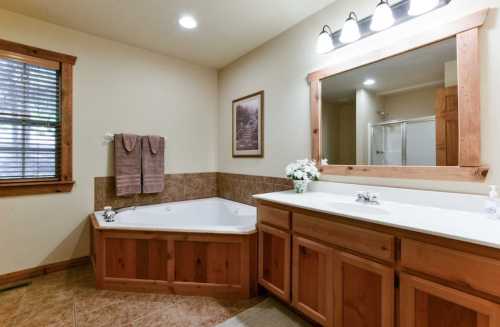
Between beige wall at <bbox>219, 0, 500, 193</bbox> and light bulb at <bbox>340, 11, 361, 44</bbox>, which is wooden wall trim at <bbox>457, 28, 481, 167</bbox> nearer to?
beige wall at <bbox>219, 0, 500, 193</bbox>

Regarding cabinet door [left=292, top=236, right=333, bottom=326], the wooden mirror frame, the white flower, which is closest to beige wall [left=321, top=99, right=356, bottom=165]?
the white flower

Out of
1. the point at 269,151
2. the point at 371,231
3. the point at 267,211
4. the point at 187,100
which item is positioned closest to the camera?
the point at 371,231

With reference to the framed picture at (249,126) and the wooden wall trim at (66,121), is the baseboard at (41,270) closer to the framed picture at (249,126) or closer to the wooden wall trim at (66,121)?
the wooden wall trim at (66,121)

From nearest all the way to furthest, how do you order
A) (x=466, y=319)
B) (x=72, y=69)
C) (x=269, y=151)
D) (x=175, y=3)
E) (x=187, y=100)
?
(x=466, y=319) → (x=175, y=3) → (x=72, y=69) → (x=269, y=151) → (x=187, y=100)

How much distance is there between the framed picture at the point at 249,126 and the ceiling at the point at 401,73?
96 centimetres

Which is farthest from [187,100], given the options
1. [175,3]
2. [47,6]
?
[47,6]

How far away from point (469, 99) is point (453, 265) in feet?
3.20

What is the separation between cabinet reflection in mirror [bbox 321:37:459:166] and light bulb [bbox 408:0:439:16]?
0.22m

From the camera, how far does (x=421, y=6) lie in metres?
1.49

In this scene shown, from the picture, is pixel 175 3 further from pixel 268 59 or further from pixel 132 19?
pixel 268 59

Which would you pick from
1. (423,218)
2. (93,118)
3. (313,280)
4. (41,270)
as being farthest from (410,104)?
(41,270)

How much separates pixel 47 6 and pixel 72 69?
0.56m

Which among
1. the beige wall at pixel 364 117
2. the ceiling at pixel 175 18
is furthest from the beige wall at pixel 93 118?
the beige wall at pixel 364 117

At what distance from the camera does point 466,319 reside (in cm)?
98
